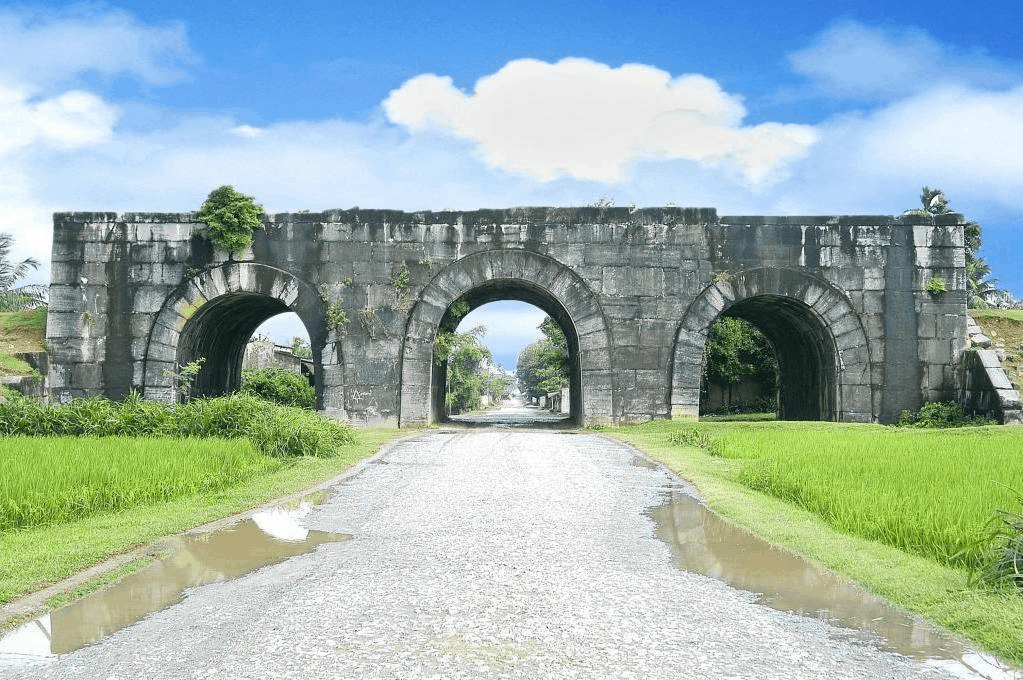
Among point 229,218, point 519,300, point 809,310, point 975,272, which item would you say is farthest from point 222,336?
point 975,272

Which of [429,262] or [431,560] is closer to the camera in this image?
[431,560]

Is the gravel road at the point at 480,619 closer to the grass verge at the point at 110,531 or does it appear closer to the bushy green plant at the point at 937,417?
the grass verge at the point at 110,531

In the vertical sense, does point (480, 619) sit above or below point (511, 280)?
below

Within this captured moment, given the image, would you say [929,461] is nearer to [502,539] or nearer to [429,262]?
[502,539]

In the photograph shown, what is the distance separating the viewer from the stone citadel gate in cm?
1748

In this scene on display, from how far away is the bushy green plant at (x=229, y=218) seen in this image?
57.6 ft

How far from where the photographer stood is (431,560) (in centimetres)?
547

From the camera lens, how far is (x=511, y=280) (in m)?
17.8

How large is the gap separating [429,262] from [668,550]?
12529 millimetres

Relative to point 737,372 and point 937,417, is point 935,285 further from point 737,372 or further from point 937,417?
point 737,372

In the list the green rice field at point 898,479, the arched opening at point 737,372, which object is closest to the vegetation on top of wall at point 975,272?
the arched opening at point 737,372

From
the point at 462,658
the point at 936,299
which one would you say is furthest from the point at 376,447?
the point at 936,299

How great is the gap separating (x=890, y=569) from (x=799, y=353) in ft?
52.5

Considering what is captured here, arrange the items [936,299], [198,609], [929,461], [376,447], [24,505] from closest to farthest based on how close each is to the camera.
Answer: [198,609]
[24,505]
[929,461]
[376,447]
[936,299]
